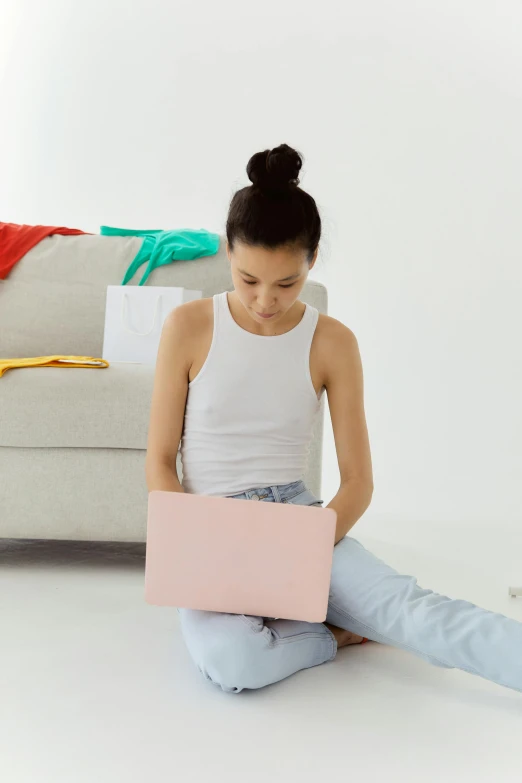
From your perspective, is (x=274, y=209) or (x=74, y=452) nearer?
(x=274, y=209)

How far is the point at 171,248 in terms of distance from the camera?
8.57ft

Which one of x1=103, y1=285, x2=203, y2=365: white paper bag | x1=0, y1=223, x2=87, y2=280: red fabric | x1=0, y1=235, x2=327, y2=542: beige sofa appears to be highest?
x1=0, y1=223, x2=87, y2=280: red fabric

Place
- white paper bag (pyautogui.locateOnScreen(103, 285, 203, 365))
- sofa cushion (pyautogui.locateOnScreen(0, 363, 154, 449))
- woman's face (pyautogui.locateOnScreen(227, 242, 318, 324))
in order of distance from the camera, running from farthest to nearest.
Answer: white paper bag (pyautogui.locateOnScreen(103, 285, 203, 365)) < sofa cushion (pyautogui.locateOnScreen(0, 363, 154, 449)) < woman's face (pyautogui.locateOnScreen(227, 242, 318, 324))

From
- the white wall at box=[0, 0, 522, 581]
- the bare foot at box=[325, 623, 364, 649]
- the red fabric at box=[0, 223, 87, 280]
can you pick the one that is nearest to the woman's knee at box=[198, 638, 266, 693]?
the bare foot at box=[325, 623, 364, 649]

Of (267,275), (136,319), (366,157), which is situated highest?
(366,157)

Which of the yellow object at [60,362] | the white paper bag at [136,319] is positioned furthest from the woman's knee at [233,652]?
the white paper bag at [136,319]

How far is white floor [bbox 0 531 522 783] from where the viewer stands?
102cm

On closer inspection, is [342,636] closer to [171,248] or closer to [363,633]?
[363,633]

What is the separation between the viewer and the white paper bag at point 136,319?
2.39 meters

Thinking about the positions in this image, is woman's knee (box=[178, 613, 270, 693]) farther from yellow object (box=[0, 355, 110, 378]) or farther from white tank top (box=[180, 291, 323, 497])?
yellow object (box=[0, 355, 110, 378])

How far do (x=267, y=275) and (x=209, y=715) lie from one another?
0.63 m

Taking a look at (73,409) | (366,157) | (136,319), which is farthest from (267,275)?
(366,157)

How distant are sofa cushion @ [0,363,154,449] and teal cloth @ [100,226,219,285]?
25.3 inches

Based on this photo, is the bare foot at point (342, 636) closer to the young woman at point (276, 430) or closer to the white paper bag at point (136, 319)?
the young woman at point (276, 430)
